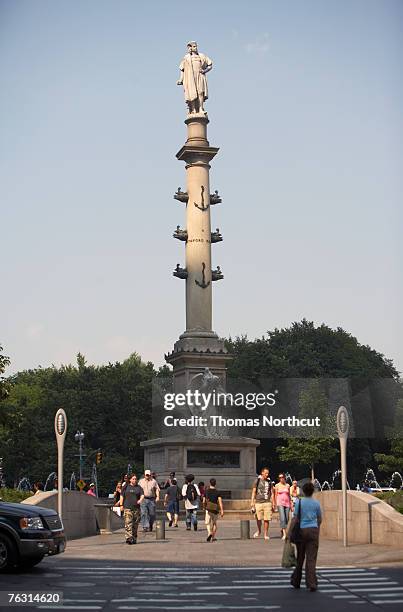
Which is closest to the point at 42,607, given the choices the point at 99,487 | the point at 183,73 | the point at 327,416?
the point at 183,73

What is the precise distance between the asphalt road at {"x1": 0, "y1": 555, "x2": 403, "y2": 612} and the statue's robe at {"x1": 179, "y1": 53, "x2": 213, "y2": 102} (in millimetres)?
43789

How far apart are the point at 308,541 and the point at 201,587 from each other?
203 cm

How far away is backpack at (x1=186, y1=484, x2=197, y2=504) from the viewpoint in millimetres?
35322

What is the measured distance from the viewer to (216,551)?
26.7m

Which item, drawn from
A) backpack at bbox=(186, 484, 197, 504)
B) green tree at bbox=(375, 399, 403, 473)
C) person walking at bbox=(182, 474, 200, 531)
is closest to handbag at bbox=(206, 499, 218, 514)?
backpack at bbox=(186, 484, 197, 504)

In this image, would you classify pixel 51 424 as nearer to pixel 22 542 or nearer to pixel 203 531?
pixel 203 531

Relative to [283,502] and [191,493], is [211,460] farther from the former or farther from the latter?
[283,502]

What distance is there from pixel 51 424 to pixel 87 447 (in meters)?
3.82

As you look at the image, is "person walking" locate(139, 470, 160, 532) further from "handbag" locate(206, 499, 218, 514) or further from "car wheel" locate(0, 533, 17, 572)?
"car wheel" locate(0, 533, 17, 572)

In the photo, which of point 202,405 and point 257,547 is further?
point 202,405

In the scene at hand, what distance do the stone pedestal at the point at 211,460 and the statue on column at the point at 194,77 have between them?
62.4ft

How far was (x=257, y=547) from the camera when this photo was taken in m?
28.2

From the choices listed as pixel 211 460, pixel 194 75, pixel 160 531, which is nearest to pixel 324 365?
pixel 194 75

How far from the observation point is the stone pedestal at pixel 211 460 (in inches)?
2154
